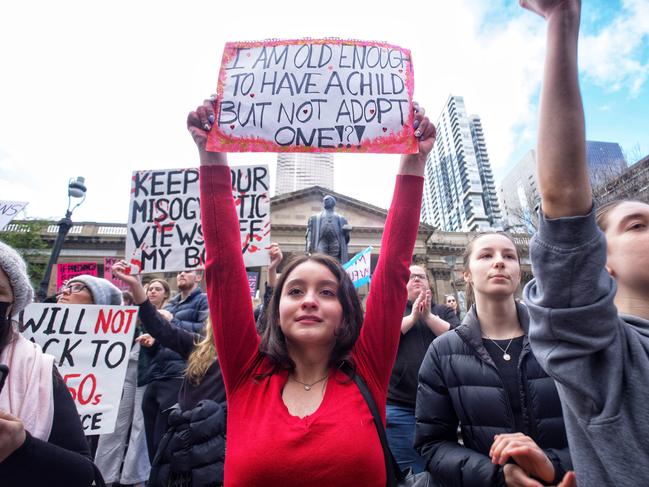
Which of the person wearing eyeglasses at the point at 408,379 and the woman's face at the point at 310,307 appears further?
the person wearing eyeglasses at the point at 408,379

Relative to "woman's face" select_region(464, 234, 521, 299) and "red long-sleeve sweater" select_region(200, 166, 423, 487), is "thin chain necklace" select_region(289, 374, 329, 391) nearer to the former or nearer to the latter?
"red long-sleeve sweater" select_region(200, 166, 423, 487)

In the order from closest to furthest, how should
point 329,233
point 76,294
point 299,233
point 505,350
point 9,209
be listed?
point 505,350 → point 76,294 → point 9,209 → point 329,233 → point 299,233

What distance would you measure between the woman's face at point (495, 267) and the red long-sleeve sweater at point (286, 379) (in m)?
0.77

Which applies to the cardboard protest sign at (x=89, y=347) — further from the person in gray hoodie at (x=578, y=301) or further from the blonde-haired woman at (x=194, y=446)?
the person in gray hoodie at (x=578, y=301)

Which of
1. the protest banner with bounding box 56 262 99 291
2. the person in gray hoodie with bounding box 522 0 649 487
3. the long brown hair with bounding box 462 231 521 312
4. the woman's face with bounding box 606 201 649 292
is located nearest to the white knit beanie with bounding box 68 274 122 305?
the long brown hair with bounding box 462 231 521 312

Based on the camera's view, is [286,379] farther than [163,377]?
No

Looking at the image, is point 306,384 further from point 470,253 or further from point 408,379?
point 408,379

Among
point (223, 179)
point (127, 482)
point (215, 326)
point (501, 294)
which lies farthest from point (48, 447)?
point (127, 482)

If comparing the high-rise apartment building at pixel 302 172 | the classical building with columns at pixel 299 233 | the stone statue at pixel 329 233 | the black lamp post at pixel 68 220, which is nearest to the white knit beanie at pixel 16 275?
the stone statue at pixel 329 233

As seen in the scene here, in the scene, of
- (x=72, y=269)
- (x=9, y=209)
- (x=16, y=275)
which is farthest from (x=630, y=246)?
(x=72, y=269)

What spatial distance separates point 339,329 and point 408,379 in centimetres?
165

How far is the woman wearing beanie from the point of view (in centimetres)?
114

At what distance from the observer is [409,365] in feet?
9.15

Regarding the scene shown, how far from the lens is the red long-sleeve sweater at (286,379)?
1.05 metres
